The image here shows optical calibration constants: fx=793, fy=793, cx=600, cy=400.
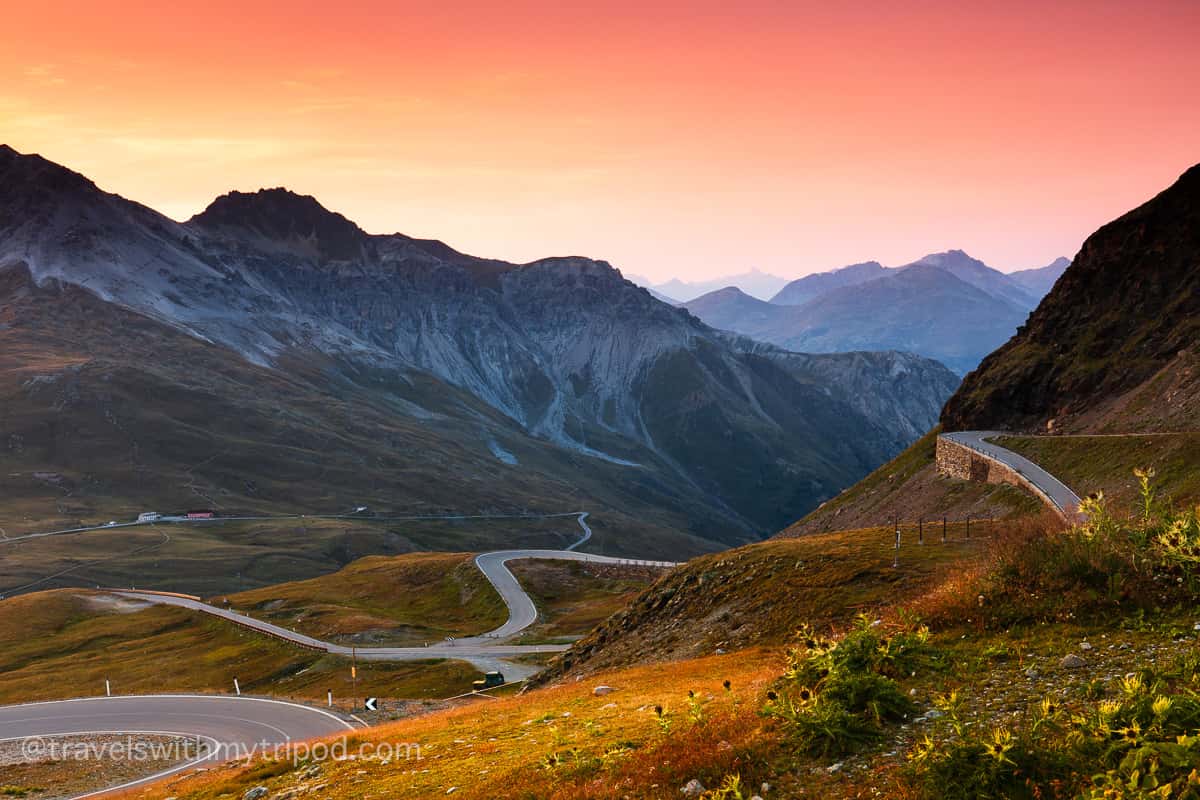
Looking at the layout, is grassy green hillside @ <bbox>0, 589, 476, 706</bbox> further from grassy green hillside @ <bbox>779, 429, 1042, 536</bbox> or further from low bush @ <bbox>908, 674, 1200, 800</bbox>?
low bush @ <bbox>908, 674, 1200, 800</bbox>

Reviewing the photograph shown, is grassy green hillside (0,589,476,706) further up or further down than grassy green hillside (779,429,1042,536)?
further down

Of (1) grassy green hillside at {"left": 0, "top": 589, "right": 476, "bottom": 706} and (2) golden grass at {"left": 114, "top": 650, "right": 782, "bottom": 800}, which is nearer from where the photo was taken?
(2) golden grass at {"left": 114, "top": 650, "right": 782, "bottom": 800}

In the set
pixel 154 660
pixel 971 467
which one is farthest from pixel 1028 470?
pixel 154 660

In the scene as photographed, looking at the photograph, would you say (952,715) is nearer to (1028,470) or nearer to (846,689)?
(846,689)

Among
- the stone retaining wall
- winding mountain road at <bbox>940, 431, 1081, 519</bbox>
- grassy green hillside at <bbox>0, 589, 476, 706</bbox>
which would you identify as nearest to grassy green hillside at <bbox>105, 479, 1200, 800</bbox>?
winding mountain road at <bbox>940, 431, 1081, 519</bbox>

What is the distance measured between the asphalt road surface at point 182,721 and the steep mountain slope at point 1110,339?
8180cm

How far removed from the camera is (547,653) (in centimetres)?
8256

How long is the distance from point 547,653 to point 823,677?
72012mm

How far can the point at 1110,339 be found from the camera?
344 feet

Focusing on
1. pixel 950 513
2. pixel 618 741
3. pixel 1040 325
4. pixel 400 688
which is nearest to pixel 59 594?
pixel 400 688

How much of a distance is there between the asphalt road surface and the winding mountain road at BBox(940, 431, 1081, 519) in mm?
52333

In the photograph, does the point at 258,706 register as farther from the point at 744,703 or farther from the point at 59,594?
the point at 59,594

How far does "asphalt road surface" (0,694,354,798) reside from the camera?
5284 centimetres

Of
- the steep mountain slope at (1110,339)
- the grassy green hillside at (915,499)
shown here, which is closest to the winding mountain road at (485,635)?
the grassy green hillside at (915,499)
